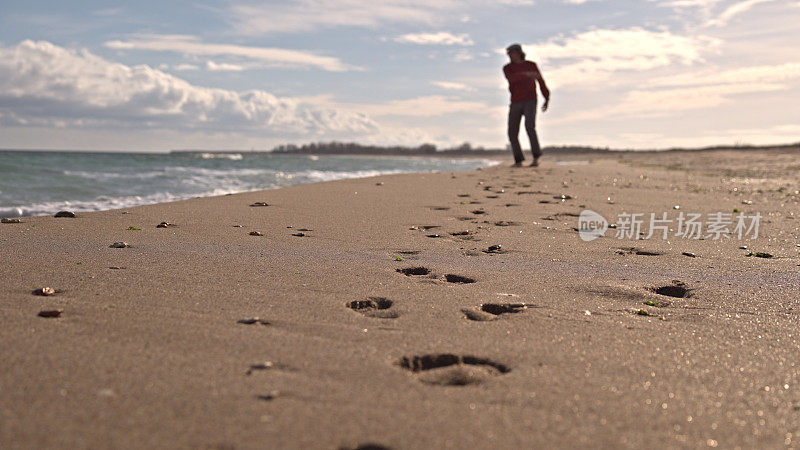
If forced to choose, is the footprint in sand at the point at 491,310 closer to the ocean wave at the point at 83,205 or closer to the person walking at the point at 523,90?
the ocean wave at the point at 83,205

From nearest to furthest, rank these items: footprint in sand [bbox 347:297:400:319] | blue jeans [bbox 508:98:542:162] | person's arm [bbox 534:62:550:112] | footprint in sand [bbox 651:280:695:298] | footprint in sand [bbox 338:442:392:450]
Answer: footprint in sand [bbox 338:442:392:450], footprint in sand [bbox 347:297:400:319], footprint in sand [bbox 651:280:695:298], person's arm [bbox 534:62:550:112], blue jeans [bbox 508:98:542:162]

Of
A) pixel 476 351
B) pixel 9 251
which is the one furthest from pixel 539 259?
pixel 9 251

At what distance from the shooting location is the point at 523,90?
36.7ft

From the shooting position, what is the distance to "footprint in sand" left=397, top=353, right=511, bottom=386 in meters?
1.55

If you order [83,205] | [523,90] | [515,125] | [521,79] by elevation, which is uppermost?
[521,79]

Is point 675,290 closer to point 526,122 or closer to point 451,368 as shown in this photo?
point 451,368

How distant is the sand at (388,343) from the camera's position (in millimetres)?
1289

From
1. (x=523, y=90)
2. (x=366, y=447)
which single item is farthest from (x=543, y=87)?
(x=366, y=447)

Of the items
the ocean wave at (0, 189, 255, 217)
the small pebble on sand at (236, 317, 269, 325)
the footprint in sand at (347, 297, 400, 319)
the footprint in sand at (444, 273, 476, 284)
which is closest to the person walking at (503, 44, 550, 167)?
the ocean wave at (0, 189, 255, 217)

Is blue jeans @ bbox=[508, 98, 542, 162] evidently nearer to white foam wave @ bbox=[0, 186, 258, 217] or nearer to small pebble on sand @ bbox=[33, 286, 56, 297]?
white foam wave @ bbox=[0, 186, 258, 217]

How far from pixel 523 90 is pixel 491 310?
972cm

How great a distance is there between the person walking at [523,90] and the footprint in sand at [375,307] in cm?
950

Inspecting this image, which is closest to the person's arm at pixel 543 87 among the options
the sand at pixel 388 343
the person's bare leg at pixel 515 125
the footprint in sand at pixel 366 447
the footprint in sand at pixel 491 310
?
the person's bare leg at pixel 515 125

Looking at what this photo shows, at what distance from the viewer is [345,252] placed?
328 centimetres
